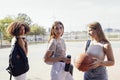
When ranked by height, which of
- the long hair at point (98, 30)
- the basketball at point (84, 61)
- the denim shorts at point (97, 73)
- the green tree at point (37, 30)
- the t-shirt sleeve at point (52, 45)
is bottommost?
the green tree at point (37, 30)

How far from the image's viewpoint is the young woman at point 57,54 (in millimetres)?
4625

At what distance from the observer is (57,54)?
187 inches

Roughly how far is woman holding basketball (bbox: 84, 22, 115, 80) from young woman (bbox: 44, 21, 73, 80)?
602mm

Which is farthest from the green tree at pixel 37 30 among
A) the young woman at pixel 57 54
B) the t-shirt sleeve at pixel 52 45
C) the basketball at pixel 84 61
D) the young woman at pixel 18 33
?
the basketball at pixel 84 61

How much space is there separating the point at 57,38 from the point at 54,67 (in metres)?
0.44

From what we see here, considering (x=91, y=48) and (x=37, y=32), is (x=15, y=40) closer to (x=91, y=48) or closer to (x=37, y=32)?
(x=91, y=48)

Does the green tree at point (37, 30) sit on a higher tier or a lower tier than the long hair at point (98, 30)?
lower

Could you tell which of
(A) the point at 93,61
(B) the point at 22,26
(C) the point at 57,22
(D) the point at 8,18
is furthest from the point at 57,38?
(D) the point at 8,18

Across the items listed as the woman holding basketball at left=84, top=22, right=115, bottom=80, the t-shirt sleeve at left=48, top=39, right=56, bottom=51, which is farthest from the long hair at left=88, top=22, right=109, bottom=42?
the t-shirt sleeve at left=48, top=39, right=56, bottom=51

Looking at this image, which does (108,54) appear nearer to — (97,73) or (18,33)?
(97,73)

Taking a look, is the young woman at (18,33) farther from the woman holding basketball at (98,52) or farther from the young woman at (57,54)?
the woman holding basketball at (98,52)

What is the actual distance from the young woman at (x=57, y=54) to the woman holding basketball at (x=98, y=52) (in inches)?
23.7

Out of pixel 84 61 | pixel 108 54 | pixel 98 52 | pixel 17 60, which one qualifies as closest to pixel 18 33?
pixel 17 60

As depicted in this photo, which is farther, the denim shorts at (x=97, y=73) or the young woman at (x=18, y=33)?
the young woman at (x=18, y=33)
